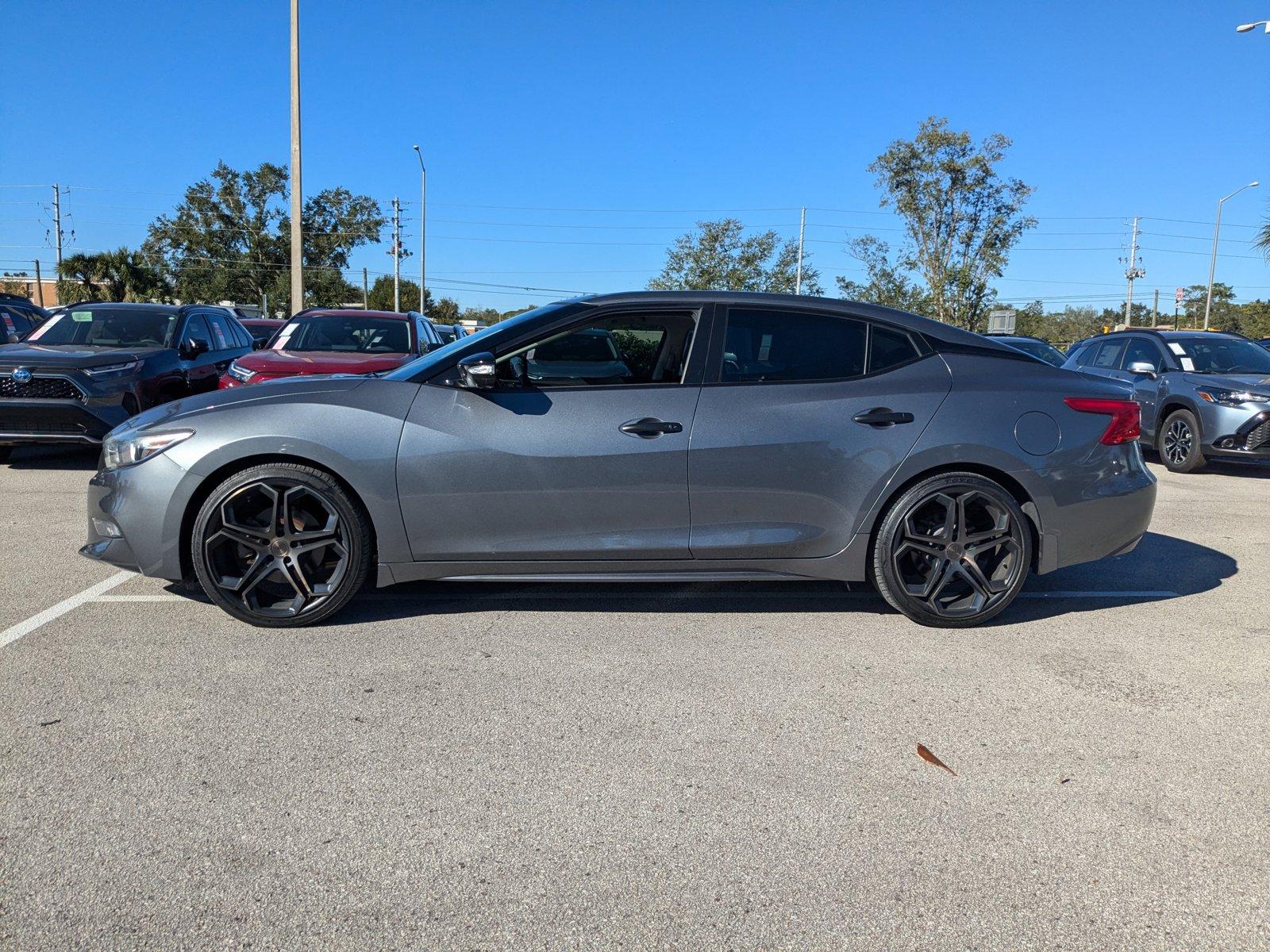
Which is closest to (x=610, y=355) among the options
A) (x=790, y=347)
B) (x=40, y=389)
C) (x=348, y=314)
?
(x=790, y=347)

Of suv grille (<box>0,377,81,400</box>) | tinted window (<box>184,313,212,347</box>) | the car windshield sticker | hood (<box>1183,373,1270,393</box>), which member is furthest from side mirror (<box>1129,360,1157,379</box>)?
the car windshield sticker

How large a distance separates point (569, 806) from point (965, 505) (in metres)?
2.64

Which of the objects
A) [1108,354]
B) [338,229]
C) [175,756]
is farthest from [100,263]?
[175,756]

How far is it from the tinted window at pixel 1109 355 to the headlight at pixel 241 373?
10450 mm

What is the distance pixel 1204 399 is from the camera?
10328 millimetres

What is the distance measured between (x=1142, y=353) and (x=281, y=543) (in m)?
11.2

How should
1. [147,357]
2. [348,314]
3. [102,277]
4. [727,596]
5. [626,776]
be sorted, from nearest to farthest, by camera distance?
[626,776], [727,596], [147,357], [348,314], [102,277]

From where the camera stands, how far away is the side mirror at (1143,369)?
10.9 meters

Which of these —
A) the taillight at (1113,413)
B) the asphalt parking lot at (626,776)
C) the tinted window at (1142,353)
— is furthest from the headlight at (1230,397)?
the taillight at (1113,413)

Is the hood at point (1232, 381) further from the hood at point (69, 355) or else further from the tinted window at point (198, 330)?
the hood at point (69, 355)

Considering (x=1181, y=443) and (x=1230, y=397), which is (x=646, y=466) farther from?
(x=1181, y=443)

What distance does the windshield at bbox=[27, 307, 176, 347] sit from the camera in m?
9.48

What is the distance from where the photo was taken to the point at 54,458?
384 inches

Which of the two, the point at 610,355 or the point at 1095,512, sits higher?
the point at 610,355
